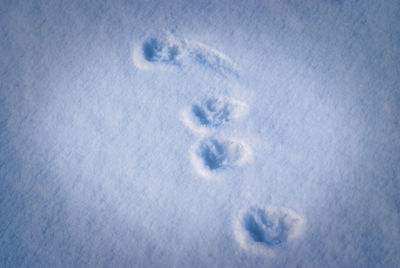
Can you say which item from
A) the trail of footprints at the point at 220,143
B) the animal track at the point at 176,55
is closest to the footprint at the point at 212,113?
the trail of footprints at the point at 220,143

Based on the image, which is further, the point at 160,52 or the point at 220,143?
the point at 160,52

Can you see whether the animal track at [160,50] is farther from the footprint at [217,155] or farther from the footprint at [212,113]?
the footprint at [217,155]

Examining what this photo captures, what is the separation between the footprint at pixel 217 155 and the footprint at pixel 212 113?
58 millimetres

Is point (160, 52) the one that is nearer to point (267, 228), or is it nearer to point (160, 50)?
point (160, 50)

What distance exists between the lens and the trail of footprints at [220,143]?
0.89 metres

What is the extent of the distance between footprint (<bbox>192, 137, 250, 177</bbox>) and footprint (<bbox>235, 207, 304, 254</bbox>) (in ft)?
0.53

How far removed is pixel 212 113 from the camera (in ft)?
3.35

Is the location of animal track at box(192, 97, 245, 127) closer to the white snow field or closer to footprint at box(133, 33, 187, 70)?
the white snow field

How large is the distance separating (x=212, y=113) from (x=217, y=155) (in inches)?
6.1

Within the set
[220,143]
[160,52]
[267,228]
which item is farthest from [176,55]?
[267,228]

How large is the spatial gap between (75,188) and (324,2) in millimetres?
1207

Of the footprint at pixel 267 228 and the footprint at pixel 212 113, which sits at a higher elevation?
the footprint at pixel 212 113

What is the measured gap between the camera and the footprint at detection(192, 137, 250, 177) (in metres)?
0.95

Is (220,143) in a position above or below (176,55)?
below
